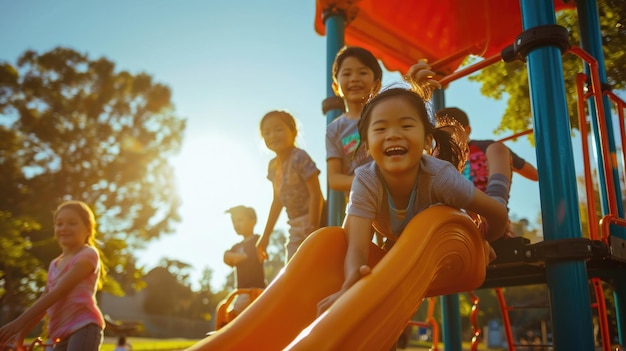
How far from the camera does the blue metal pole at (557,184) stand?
2059mm

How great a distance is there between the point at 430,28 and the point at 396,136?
339 cm

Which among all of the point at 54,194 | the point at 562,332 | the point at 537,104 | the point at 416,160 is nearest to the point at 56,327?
the point at 416,160

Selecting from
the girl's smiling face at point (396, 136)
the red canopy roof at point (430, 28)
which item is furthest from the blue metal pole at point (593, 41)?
the girl's smiling face at point (396, 136)

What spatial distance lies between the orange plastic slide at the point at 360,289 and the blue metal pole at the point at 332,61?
1.29m

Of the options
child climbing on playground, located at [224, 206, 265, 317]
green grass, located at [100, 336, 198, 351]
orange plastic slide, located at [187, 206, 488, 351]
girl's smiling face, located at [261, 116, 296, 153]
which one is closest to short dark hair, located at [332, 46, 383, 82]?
girl's smiling face, located at [261, 116, 296, 153]

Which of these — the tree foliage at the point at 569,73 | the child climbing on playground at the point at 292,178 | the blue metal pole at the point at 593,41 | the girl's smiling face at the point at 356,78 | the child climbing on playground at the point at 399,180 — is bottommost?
the child climbing on playground at the point at 399,180

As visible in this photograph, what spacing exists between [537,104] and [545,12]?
0.44m

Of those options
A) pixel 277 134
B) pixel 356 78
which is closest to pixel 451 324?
pixel 277 134

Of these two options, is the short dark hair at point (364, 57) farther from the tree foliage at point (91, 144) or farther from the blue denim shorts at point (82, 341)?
the tree foliage at point (91, 144)

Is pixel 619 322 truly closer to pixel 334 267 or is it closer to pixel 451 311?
pixel 451 311

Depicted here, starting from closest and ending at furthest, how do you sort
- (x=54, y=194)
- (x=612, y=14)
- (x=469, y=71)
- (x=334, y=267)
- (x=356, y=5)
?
(x=334, y=267), (x=469, y=71), (x=356, y=5), (x=612, y=14), (x=54, y=194)

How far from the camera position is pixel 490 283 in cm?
366

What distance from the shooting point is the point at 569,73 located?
6125 mm

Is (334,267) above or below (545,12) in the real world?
below
